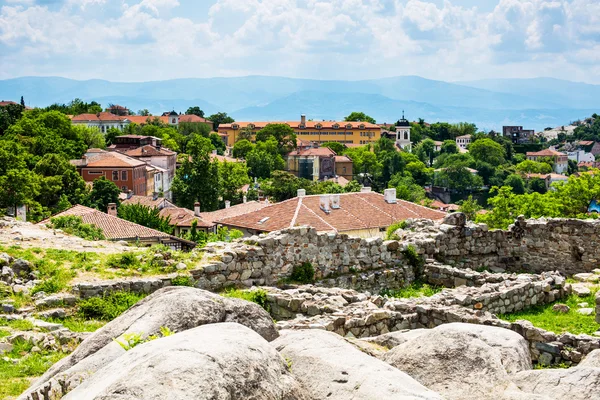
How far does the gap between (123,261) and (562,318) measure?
29.6 ft

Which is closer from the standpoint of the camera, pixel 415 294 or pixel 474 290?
pixel 474 290

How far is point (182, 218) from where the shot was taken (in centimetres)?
6066

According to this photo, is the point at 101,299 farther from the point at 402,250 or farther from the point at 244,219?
the point at 244,219

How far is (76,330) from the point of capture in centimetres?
1154

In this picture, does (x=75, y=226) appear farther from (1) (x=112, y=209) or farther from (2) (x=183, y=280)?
(1) (x=112, y=209)

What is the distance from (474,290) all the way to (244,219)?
2703 centimetres

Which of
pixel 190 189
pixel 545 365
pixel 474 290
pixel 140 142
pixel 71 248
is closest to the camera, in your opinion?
pixel 545 365

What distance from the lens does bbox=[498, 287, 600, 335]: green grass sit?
1308cm

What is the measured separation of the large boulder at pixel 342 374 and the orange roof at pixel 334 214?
29494 mm

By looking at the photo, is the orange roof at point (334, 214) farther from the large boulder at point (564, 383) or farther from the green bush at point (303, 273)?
the large boulder at point (564, 383)

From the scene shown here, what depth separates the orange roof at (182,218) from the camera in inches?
2288

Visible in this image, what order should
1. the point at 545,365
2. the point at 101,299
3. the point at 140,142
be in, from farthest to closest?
the point at 140,142, the point at 101,299, the point at 545,365

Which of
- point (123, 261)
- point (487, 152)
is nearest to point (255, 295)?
point (123, 261)

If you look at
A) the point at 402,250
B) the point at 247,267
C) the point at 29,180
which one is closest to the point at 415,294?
the point at 402,250
